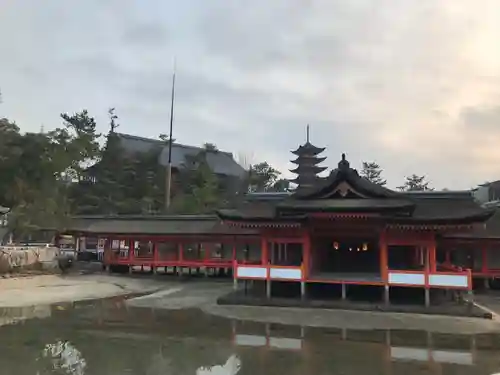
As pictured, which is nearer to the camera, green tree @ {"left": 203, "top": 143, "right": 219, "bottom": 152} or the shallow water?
the shallow water

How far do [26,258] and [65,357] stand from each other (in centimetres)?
2149

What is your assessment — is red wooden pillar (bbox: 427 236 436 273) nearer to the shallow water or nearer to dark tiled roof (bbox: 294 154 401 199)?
dark tiled roof (bbox: 294 154 401 199)

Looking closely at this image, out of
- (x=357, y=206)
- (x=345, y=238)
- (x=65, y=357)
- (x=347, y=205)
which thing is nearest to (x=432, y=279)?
(x=357, y=206)

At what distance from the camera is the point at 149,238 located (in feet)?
102

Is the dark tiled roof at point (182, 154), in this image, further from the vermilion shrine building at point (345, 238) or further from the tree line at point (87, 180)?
the vermilion shrine building at point (345, 238)

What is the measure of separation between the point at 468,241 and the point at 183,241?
1615 centimetres

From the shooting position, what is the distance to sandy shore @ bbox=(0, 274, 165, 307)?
2086cm

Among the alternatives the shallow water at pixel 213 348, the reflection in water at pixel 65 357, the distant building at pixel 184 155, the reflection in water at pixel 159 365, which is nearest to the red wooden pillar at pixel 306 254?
the shallow water at pixel 213 348

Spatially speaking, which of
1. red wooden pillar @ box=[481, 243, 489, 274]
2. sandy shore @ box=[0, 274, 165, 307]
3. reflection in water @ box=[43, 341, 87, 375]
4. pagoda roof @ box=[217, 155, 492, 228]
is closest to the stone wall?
sandy shore @ box=[0, 274, 165, 307]

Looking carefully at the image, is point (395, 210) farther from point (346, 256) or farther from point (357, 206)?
point (346, 256)

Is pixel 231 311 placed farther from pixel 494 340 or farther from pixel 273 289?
pixel 494 340

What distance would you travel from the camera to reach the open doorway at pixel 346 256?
2248 centimetres

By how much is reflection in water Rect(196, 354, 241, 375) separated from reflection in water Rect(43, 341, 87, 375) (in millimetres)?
2287

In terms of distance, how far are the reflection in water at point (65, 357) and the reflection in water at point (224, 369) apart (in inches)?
90.1
